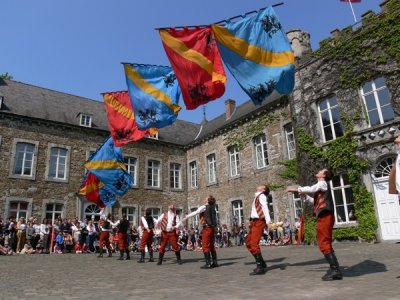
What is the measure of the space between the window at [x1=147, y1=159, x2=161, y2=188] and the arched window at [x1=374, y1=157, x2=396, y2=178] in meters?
14.6

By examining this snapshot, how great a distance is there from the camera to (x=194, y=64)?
25.5 ft

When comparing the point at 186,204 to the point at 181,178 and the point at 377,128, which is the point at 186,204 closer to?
the point at 181,178

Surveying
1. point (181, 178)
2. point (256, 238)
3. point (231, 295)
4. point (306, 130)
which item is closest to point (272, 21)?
point (256, 238)

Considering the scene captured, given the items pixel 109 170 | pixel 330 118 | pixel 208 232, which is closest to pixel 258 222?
pixel 208 232

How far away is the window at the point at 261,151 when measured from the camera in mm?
18844

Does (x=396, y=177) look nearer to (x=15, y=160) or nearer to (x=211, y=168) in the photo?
(x=211, y=168)

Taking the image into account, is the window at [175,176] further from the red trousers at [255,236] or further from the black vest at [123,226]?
the red trousers at [255,236]

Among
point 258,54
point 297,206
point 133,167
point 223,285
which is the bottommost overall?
point 223,285

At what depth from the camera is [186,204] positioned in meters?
24.5

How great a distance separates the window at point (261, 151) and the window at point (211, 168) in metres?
3.85

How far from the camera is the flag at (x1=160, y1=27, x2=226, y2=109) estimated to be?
25.4 ft

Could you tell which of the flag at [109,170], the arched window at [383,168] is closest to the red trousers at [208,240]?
the flag at [109,170]

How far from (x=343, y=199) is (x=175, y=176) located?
13.6 metres

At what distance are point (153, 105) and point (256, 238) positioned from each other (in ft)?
15.6
